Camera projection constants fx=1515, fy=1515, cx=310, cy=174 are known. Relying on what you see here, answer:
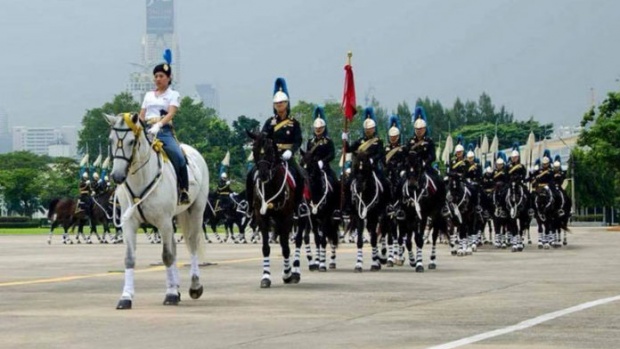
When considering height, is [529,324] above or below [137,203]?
below

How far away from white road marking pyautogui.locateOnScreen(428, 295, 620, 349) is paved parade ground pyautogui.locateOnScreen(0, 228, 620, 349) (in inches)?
0.5

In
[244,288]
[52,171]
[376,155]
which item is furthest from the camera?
[52,171]

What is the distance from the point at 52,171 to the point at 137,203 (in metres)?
147

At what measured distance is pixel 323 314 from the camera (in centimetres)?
1784

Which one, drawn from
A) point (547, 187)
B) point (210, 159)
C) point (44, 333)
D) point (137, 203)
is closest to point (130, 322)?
point (44, 333)

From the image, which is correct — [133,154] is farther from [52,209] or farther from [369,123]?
[52,209]

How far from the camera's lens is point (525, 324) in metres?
16.1

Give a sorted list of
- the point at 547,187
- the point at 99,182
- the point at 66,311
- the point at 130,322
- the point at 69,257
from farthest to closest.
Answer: the point at 99,182, the point at 547,187, the point at 69,257, the point at 66,311, the point at 130,322

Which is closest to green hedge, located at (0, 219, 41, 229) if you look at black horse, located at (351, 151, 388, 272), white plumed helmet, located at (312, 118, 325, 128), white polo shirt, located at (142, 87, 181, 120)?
white plumed helmet, located at (312, 118, 325, 128)

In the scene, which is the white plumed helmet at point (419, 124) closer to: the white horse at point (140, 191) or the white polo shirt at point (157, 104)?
the white polo shirt at point (157, 104)

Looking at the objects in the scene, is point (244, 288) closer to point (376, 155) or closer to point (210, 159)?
point (376, 155)

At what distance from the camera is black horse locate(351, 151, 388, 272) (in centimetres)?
2848

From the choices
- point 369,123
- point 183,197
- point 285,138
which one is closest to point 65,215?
point 369,123

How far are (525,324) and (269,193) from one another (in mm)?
8286
